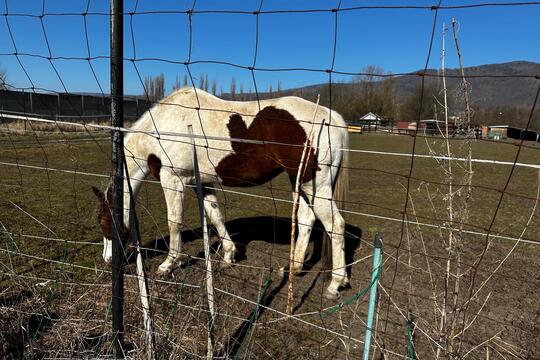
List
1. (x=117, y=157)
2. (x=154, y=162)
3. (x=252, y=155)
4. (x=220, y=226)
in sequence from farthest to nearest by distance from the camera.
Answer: (x=220, y=226) → (x=154, y=162) → (x=252, y=155) → (x=117, y=157)

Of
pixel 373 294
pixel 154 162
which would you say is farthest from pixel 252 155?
pixel 373 294

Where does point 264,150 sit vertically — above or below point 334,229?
above

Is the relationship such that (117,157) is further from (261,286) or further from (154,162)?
(154,162)

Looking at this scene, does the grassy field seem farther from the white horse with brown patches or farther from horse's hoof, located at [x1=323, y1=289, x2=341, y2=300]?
the white horse with brown patches

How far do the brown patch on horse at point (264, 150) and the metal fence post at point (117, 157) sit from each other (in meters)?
1.87

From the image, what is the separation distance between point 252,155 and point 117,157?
2.22 meters

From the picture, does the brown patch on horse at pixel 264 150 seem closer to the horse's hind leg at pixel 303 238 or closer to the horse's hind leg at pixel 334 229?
the horse's hind leg at pixel 334 229

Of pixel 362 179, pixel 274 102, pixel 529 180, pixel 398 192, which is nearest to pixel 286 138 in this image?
pixel 274 102

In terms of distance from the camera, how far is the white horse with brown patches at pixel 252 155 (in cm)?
402

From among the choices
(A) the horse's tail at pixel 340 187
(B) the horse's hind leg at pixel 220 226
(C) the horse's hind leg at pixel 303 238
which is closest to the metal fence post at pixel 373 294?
(A) the horse's tail at pixel 340 187

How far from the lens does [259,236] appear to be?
5.85 m

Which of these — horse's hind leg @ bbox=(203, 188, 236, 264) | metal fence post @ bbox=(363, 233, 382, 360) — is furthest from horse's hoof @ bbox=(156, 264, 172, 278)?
metal fence post @ bbox=(363, 233, 382, 360)

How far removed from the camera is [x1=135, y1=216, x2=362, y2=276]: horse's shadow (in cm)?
499

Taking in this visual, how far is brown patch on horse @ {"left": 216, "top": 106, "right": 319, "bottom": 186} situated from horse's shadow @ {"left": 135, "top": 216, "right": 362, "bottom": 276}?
0.76m
